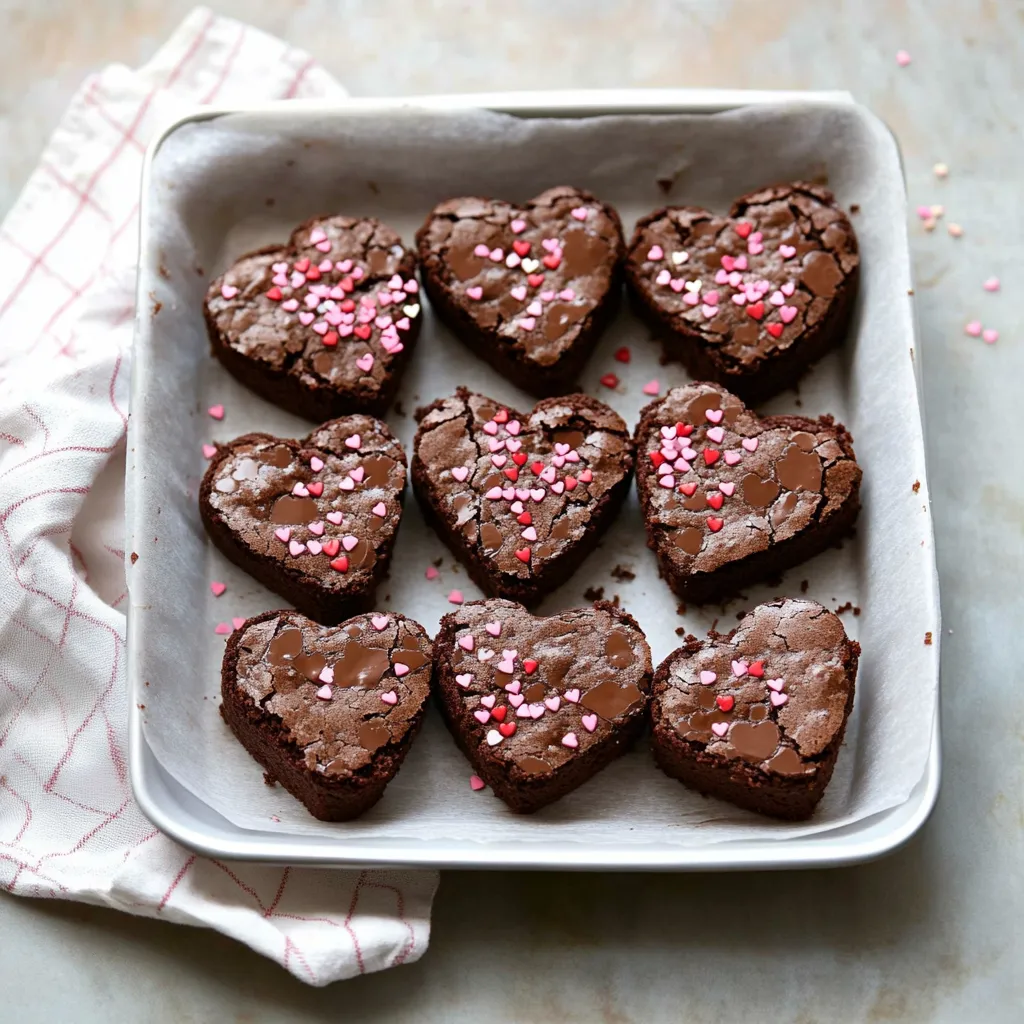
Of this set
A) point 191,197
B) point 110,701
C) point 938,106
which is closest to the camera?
point 110,701

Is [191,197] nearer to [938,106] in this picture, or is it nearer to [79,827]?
[79,827]

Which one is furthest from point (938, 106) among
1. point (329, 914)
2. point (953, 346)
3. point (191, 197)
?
point (329, 914)

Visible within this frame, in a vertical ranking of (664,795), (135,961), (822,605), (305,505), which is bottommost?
(135,961)

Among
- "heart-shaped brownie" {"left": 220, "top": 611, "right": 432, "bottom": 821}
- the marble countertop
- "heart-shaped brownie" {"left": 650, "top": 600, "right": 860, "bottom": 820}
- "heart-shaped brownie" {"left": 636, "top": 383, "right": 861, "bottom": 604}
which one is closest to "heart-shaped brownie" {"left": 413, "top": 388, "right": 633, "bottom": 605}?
"heart-shaped brownie" {"left": 636, "top": 383, "right": 861, "bottom": 604}

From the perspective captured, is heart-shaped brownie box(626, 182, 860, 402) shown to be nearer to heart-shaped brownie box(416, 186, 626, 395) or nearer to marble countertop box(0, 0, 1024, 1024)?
heart-shaped brownie box(416, 186, 626, 395)

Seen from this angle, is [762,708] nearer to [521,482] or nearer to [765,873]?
[765,873]

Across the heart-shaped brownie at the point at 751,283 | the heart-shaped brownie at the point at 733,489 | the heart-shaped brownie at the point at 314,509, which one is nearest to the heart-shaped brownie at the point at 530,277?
the heart-shaped brownie at the point at 751,283
